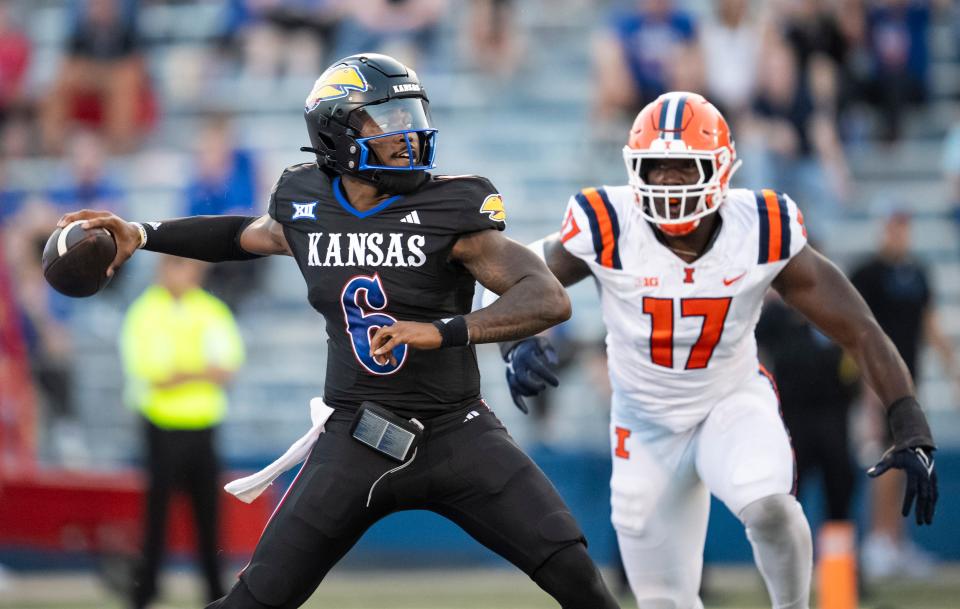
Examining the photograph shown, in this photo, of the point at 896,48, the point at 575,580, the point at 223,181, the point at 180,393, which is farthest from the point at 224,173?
the point at 575,580

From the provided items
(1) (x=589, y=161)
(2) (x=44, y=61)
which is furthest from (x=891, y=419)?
(2) (x=44, y=61)

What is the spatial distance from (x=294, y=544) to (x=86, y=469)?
6.24 m

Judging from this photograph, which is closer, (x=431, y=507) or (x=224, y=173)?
(x=431, y=507)

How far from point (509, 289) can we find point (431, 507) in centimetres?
72

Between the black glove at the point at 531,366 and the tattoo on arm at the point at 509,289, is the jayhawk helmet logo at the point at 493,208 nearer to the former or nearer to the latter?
the tattoo on arm at the point at 509,289

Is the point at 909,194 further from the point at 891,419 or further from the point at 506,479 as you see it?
Answer: the point at 506,479

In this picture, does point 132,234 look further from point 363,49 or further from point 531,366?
point 363,49

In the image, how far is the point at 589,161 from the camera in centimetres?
1155

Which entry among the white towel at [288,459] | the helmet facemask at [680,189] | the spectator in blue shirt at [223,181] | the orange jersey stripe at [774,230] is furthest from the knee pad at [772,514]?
the spectator in blue shirt at [223,181]

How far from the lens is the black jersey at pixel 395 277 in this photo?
473 cm

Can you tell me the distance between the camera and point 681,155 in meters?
5.28

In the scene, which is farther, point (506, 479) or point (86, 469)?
point (86, 469)

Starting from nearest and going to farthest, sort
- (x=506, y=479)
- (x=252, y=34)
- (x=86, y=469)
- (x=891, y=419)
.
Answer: (x=506, y=479), (x=891, y=419), (x=86, y=469), (x=252, y=34)

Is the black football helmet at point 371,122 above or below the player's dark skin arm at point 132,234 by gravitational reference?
above
